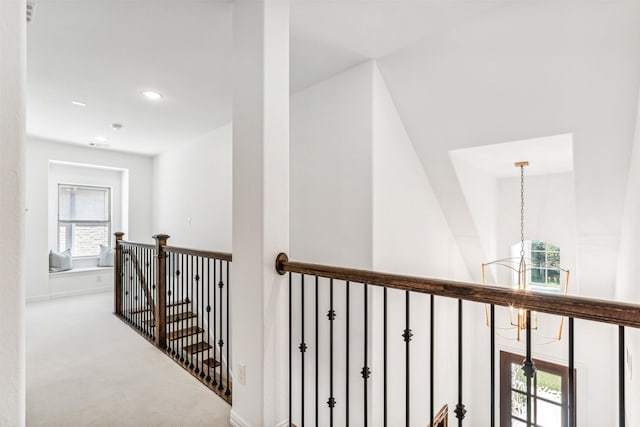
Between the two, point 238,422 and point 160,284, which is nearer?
point 238,422

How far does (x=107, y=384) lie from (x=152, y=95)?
103 inches

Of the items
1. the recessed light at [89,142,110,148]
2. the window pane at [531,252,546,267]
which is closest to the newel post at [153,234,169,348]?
→ the recessed light at [89,142,110,148]

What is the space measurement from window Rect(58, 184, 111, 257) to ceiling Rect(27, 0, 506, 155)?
2.52 meters

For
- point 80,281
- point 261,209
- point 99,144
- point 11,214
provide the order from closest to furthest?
point 11,214
point 261,209
point 99,144
point 80,281

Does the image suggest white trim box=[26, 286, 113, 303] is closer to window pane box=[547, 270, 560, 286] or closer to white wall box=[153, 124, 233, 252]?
white wall box=[153, 124, 233, 252]

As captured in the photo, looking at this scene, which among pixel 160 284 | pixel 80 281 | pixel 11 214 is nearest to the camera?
pixel 11 214

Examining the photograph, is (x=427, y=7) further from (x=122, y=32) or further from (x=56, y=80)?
(x=56, y=80)

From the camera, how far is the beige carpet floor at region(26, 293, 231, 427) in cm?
194

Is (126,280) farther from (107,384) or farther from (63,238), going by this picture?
(63,238)

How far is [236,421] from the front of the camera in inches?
71.5

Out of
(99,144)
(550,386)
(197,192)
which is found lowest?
(550,386)

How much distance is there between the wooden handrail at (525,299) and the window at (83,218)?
20.3 ft

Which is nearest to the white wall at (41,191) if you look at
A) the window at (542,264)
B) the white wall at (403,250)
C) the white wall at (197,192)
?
the white wall at (197,192)

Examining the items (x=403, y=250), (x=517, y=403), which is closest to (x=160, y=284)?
(x=403, y=250)
